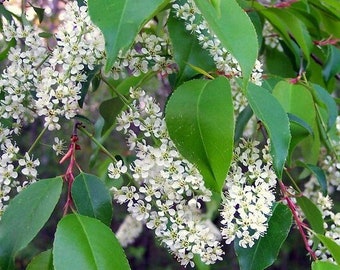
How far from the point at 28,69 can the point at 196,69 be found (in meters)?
0.21

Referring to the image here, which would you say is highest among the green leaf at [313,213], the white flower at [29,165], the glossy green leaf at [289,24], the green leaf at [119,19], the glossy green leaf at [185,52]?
the green leaf at [119,19]

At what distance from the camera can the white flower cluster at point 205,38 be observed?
77 centimetres

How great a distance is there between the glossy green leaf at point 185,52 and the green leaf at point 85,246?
21 centimetres

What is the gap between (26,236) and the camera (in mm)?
682

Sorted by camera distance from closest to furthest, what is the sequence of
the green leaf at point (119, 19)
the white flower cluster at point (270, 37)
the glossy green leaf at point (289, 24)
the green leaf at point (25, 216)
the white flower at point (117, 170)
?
the green leaf at point (119, 19) → the green leaf at point (25, 216) → the white flower at point (117, 170) → the glossy green leaf at point (289, 24) → the white flower cluster at point (270, 37)

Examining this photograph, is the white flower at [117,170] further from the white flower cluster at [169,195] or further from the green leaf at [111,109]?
the green leaf at [111,109]

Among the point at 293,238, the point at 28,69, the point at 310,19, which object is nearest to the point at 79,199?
the point at 28,69

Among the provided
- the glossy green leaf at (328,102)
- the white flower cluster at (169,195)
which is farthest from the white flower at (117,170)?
the glossy green leaf at (328,102)

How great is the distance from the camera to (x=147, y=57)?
81 cm

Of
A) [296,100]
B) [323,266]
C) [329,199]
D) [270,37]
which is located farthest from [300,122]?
[270,37]

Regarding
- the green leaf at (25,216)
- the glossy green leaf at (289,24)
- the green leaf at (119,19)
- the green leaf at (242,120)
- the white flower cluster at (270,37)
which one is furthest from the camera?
the white flower cluster at (270,37)

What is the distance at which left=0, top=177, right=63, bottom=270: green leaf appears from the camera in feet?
2.25

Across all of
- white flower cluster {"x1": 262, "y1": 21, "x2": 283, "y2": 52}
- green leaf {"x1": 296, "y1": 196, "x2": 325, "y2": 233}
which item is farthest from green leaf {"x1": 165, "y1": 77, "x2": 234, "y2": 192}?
white flower cluster {"x1": 262, "y1": 21, "x2": 283, "y2": 52}

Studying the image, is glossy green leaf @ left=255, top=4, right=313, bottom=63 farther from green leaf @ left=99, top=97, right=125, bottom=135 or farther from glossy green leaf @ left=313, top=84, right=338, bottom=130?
green leaf @ left=99, top=97, right=125, bottom=135
